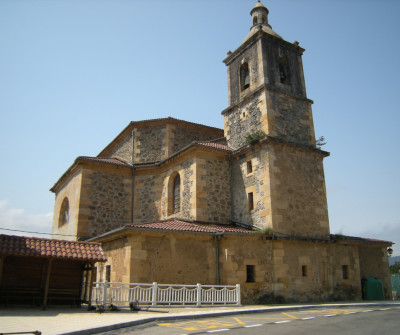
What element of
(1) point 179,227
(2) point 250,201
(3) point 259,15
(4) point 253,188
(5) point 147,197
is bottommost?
(1) point 179,227

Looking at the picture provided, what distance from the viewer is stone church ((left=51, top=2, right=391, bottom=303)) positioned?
14453 mm

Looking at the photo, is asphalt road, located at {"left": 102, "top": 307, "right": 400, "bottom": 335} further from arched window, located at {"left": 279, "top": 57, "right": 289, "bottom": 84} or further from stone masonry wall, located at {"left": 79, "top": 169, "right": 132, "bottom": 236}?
arched window, located at {"left": 279, "top": 57, "right": 289, "bottom": 84}

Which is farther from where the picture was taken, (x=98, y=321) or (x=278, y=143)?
(x=278, y=143)

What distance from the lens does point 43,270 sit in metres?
12.3

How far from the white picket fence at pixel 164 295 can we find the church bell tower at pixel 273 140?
13.0ft

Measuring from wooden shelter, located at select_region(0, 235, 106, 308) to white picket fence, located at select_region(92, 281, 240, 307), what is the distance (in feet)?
2.66

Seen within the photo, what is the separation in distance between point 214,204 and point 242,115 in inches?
212

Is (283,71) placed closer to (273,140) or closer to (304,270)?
(273,140)

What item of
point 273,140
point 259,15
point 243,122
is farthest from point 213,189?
point 259,15

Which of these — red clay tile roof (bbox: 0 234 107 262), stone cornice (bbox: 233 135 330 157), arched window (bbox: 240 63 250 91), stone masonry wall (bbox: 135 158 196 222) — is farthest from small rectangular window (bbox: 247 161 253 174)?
red clay tile roof (bbox: 0 234 107 262)

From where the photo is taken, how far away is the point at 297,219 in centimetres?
1644

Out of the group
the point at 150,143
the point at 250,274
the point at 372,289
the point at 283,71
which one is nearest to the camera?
the point at 250,274

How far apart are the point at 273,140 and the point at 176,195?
6133 mm

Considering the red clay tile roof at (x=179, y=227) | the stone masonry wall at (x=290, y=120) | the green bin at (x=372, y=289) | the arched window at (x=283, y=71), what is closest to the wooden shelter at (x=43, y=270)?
the red clay tile roof at (x=179, y=227)
